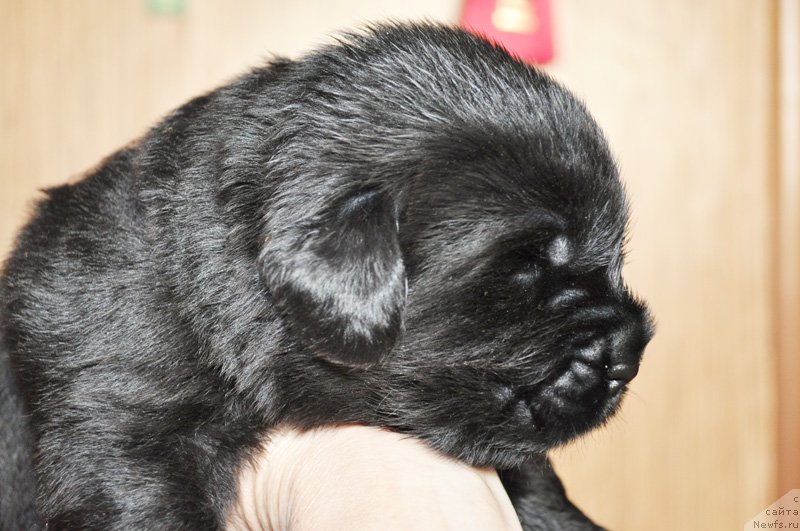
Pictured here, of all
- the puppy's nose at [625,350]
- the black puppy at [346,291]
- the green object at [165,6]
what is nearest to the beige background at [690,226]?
the green object at [165,6]

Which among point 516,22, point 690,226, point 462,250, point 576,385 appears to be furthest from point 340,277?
point 690,226

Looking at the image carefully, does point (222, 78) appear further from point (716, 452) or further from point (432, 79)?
point (716, 452)

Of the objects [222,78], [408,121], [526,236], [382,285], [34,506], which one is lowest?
[34,506]

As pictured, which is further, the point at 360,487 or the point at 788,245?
the point at 788,245

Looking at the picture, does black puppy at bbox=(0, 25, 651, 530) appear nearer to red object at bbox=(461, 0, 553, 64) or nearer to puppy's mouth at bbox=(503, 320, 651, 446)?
puppy's mouth at bbox=(503, 320, 651, 446)

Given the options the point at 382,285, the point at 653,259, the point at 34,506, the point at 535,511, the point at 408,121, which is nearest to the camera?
the point at 382,285

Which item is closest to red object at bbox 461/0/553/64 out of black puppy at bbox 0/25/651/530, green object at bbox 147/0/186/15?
green object at bbox 147/0/186/15

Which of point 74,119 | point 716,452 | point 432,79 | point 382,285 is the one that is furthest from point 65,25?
point 716,452

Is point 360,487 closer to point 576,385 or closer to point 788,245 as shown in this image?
point 576,385
